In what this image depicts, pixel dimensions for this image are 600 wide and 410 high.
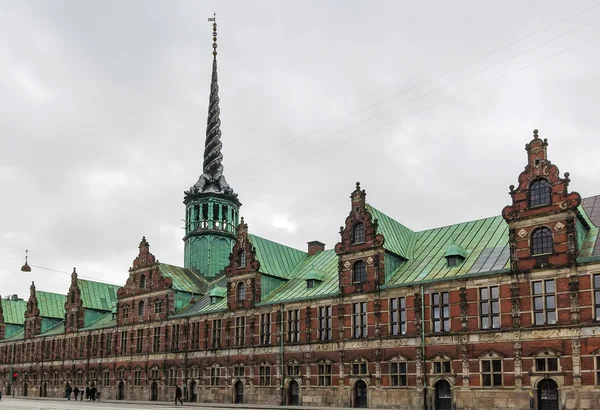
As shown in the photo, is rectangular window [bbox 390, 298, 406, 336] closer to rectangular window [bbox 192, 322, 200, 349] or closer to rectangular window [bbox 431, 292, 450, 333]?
rectangular window [bbox 431, 292, 450, 333]

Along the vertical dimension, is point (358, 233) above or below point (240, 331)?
above

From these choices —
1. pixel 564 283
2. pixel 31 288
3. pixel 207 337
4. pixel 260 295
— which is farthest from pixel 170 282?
pixel 564 283

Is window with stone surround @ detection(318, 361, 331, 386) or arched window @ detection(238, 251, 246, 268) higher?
arched window @ detection(238, 251, 246, 268)

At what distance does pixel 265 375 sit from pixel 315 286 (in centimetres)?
914

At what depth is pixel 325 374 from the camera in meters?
55.3

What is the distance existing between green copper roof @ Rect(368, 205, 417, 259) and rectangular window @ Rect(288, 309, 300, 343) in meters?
10.3

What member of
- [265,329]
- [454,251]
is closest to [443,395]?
[454,251]

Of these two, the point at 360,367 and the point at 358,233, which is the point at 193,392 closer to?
the point at 360,367

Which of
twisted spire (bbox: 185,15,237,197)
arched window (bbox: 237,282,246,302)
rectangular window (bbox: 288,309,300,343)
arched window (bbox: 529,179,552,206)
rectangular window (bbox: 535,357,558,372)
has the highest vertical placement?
twisted spire (bbox: 185,15,237,197)

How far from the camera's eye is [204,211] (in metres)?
83.8

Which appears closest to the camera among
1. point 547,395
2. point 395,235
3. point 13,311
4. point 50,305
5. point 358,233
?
point 547,395

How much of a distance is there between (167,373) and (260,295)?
601 inches

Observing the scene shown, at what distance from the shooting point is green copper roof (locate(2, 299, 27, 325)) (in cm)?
10819

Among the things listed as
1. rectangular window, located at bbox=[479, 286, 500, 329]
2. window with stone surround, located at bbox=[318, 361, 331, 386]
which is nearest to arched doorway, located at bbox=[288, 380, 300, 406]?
window with stone surround, located at bbox=[318, 361, 331, 386]
